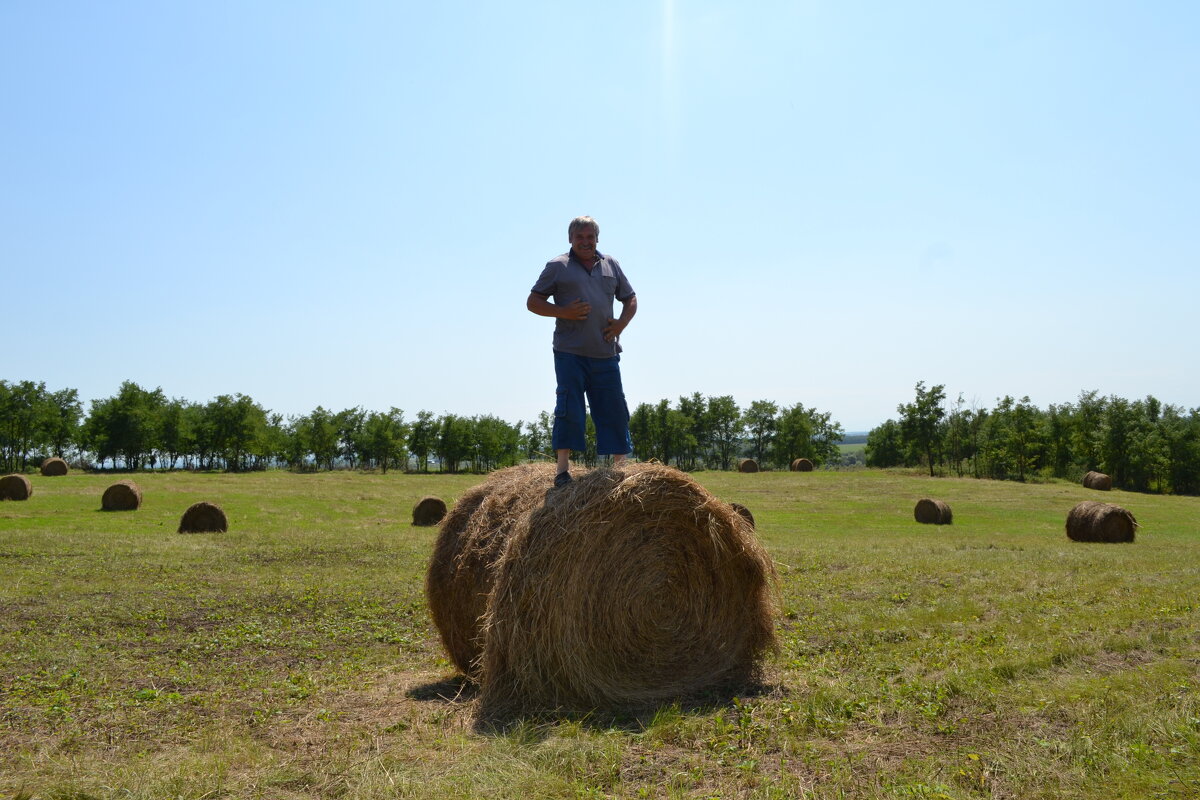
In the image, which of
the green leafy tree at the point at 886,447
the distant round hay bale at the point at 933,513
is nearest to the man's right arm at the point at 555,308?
the distant round hay bale at the point at 933,513

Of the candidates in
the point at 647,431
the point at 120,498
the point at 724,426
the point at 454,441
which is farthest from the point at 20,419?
the point at 724,426

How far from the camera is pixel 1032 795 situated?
4145 mm

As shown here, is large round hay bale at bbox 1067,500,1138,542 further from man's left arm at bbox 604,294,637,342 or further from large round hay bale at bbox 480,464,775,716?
man's left arm at bbox 604,294,637,342

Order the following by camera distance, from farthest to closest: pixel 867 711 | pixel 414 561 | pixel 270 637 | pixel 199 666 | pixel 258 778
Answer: pixel 414 561
pixel 270 637
pixel 199 666
pixel 867 711
pixel 258 778

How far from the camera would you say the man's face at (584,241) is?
281 inches

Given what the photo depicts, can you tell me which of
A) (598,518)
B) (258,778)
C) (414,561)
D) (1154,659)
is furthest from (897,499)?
(258,778)

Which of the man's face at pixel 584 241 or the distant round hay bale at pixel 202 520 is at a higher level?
the man's face at pixel 584 241

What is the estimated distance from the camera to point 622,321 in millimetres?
7387

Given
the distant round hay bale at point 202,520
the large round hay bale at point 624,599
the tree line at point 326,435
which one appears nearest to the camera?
the large round hay bale at point 624,599

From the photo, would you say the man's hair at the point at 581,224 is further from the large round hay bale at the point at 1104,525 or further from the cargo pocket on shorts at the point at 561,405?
the large round hay bale at the point at 1104,525

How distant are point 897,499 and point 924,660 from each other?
32714mm

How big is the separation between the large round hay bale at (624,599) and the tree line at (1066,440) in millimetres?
58858

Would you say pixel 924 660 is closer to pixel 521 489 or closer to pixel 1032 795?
pixel 1032 795

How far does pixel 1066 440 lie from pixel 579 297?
255 feet
